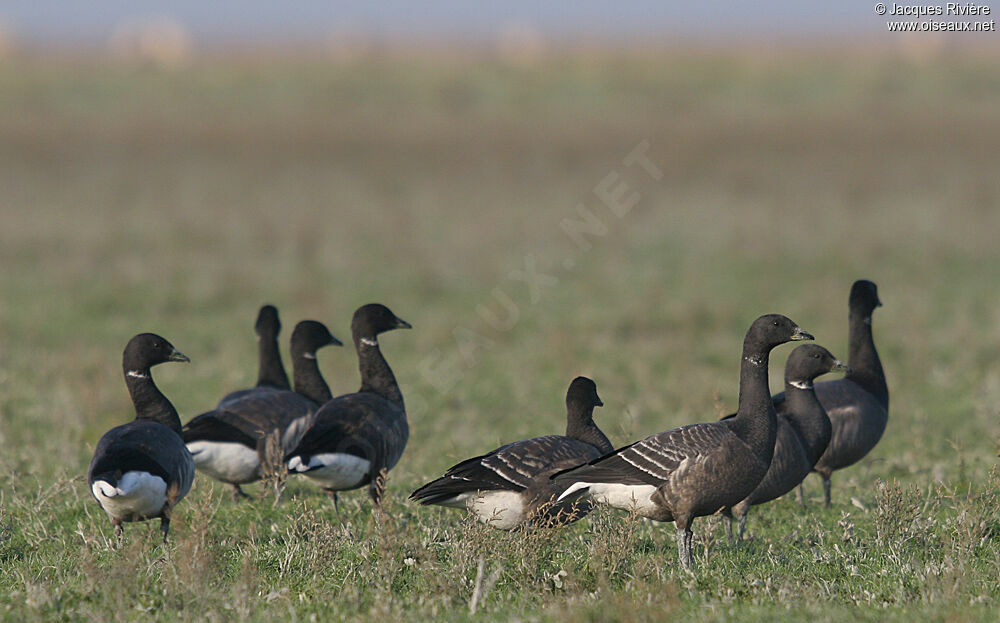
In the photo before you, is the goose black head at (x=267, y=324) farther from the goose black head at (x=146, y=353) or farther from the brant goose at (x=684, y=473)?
the brant goose at (x=684, y=473)

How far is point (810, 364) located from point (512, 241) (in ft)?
72.7

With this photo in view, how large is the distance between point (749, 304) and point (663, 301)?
1.95 metres

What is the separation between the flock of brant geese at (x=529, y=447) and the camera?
339 inches

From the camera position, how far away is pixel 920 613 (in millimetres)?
7016

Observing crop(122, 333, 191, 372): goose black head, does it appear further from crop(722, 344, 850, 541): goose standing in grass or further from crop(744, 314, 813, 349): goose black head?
crop(722, 344, 850, 541): goose standing in grass

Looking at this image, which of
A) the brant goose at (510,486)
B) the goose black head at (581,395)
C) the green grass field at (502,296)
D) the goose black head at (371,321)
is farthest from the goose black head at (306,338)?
the brant goose at (510,486)

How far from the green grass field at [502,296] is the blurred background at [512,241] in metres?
0.14

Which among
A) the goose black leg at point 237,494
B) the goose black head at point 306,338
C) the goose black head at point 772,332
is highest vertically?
the goose black head at point 772,332

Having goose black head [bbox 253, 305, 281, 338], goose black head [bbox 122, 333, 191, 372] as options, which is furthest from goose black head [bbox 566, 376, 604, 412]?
goose black head [bbox 253, 305, 281, 338]

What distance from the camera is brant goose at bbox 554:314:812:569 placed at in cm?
852

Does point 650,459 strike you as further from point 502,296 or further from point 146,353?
point 502,296

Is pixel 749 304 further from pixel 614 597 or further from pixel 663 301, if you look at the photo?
pixel 614 597

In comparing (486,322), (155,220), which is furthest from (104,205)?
(486,322)

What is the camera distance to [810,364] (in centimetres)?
1023
